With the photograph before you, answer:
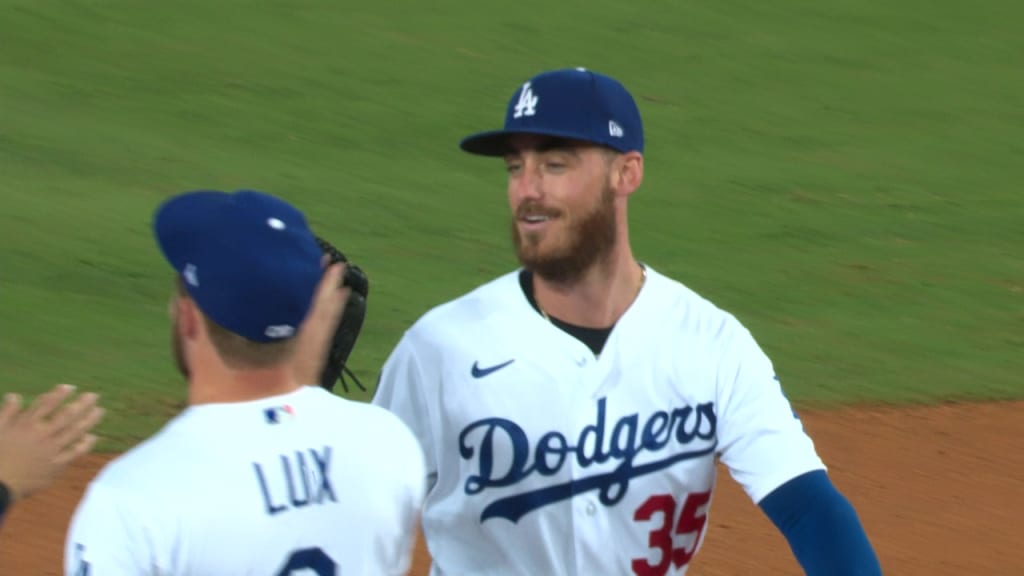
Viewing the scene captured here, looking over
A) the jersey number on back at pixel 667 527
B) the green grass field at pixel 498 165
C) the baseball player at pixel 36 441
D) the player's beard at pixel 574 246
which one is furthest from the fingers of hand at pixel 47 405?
the green grass field at pixel 498 165

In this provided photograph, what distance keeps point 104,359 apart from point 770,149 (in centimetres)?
593

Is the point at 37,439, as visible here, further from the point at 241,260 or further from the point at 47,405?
the point at 241,260

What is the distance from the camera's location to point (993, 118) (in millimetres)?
13516

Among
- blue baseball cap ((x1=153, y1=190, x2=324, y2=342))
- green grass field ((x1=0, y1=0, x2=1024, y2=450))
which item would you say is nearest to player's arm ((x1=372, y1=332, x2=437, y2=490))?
blue baseball cap ((x1=153, y1=190, x2=324, y2=342))

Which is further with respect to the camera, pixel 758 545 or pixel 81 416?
pixel 758 545

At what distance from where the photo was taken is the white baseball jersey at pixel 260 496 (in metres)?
2.47

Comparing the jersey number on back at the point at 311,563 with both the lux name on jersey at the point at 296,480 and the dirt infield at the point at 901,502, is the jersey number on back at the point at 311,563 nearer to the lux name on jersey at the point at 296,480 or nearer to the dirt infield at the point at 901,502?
the lux name on jersey at the point at 296,480

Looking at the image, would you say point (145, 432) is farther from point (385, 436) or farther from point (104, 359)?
point (385, 436)

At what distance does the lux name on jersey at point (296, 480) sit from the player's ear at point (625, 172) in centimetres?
117

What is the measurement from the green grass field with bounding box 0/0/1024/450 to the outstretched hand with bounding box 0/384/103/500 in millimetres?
4105

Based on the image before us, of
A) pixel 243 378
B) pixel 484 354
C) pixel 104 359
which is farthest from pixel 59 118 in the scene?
pixel 243 378

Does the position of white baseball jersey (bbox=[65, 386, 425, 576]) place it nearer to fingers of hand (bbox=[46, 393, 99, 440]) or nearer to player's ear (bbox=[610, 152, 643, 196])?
fingers of hand (bbox=[46, 393, 99, 440])

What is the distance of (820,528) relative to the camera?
11.0ft

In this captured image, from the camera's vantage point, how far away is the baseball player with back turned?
137 inches
